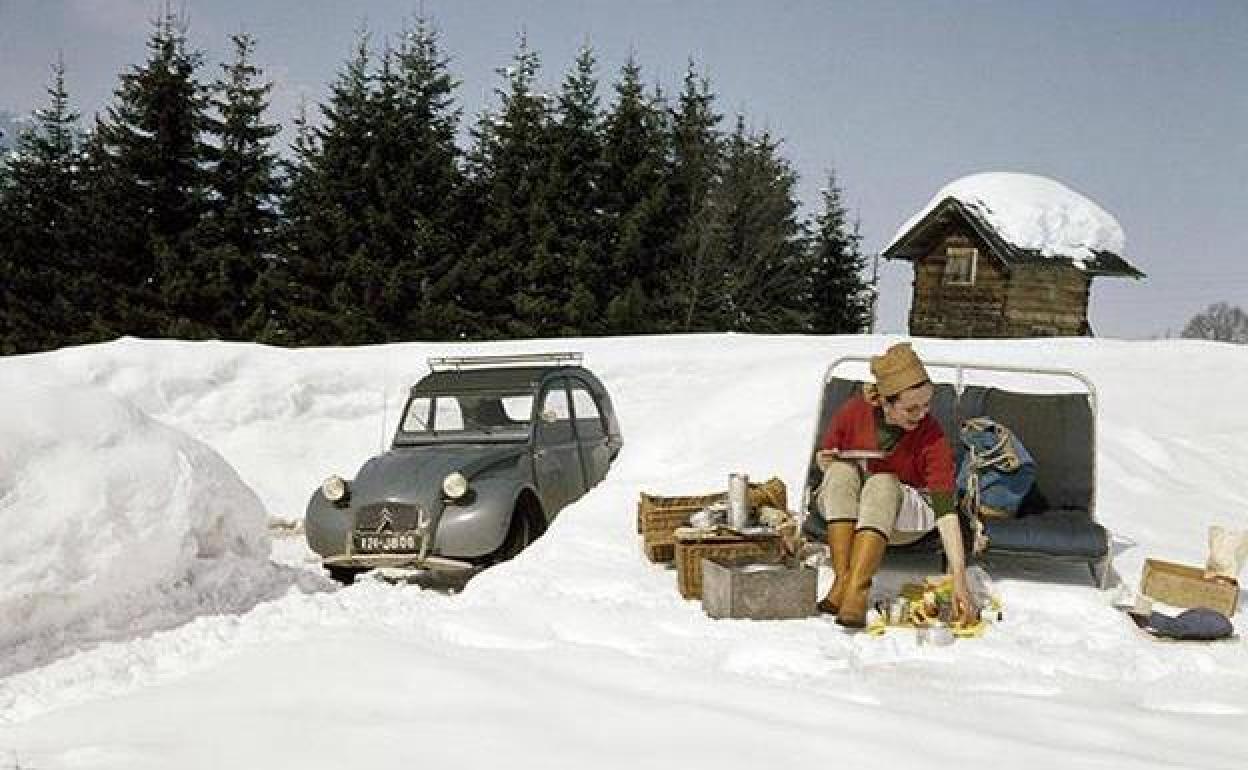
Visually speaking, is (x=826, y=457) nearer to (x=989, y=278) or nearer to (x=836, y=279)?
(x=989, y=278)

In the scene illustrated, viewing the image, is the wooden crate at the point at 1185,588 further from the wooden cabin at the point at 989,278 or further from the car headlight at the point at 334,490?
the wooden cabin at the point at 989,278

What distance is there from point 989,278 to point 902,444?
72.1 feet

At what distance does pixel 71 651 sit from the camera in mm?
4895

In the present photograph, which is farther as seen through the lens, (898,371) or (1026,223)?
(1026,223)

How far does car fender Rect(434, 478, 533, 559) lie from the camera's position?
7.19m

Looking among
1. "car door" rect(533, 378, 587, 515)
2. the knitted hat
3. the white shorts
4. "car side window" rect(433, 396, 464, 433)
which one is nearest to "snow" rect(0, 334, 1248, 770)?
"car door" rect(533, 378, 587, 515)

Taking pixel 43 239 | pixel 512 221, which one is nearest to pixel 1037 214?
pixel 512 221

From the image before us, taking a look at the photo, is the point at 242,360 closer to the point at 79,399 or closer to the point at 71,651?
the point at 79,399

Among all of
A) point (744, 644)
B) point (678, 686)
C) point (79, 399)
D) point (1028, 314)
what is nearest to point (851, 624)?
point (744, 644)

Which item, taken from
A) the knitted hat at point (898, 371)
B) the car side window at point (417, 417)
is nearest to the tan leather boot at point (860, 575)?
the knitted hat at point (898, 371)

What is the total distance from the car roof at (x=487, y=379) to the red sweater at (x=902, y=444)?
410 cm

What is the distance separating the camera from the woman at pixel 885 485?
4.87m

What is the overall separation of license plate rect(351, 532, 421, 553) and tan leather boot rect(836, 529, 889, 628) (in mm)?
3483

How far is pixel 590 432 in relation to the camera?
378 inches
